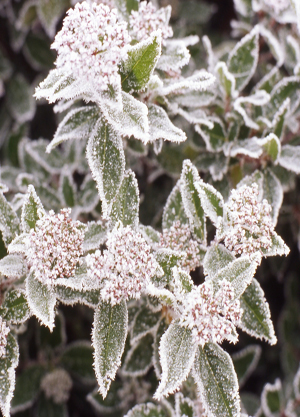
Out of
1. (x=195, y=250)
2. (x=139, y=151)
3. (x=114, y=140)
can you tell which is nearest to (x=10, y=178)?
(x=139, y=151)

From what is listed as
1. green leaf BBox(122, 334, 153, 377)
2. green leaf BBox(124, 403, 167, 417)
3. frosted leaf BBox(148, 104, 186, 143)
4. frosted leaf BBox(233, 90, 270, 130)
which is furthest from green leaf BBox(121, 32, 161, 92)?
green leaf BBox(124, 403, 167, 417)

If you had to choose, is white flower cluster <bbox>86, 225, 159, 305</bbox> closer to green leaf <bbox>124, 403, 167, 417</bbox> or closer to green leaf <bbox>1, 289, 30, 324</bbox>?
green leaf <bbox>1, 289, 30, 324</bbox>

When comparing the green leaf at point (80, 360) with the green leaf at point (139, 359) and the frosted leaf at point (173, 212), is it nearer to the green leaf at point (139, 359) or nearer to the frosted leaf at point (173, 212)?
the green leaf at point (139, 359)

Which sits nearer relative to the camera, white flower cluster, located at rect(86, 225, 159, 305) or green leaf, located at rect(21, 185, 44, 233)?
white flower cluster, located at rect(86, 225, 159, 305)

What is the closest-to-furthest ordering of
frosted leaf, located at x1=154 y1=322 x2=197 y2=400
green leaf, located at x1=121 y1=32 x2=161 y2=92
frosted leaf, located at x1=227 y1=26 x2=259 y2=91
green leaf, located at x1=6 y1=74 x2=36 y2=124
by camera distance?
frosted leaf, located at x1=154 y1=322 x2=197 y2=400 < green leaf, located at x1=121 y1=32 x2=161 y2=92 < frosted leaf, located at x1=227 y1=26 x2=259 y2=91 < green leaf, located at x1=6 y1=74 x2=36 y2=124

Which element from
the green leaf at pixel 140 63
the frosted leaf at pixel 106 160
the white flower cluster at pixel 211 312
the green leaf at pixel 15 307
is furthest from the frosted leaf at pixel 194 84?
the green leaf at pixel 15 307

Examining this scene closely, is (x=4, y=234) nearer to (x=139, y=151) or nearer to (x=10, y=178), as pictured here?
(x=139, y=151)

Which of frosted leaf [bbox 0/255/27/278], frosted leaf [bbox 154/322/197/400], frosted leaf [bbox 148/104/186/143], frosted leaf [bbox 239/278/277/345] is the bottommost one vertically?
frosted leaf [bbox 239/278/277/345]
